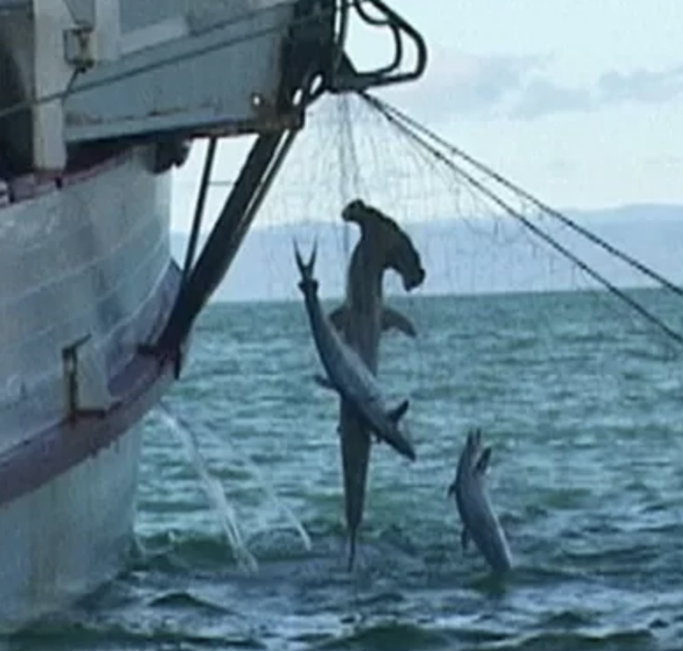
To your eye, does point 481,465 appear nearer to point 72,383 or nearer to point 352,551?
point 352,551

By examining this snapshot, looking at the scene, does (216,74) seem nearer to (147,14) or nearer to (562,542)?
(147,14)

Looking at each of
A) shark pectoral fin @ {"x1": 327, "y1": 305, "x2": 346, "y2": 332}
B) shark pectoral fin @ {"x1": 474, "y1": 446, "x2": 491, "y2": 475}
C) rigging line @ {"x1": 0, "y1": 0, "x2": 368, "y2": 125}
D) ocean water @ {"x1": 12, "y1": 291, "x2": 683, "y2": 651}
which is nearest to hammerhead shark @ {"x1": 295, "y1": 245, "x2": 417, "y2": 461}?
shark pectoral fin @ {"x1": 327, "y1": 305, "x2": 346, "y2": 332}

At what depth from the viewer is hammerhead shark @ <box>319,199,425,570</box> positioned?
1480cm

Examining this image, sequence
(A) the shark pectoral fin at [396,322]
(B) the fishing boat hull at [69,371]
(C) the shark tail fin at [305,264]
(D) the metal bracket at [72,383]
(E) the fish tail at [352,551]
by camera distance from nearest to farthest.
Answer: (B) the fishing boat hull at [69,371], (D) the metal bracket at [72,383], (C) the shark tail fin at [305,264], (A) the shark pectoral fin at [396,322], (E) the fish tail at [352,551]

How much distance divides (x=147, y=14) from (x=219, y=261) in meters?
1.60

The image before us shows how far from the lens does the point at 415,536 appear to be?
58.3ft

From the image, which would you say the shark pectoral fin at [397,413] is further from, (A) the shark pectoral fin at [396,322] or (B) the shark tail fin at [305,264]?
(B) the shark tail fin at [305,264]

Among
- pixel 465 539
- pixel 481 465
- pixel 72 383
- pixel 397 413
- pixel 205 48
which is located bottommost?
pixel 465 539

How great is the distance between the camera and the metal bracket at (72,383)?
13.4 metres

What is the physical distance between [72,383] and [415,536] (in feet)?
15.1

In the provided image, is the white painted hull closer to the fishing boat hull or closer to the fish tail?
the fishing boat hull

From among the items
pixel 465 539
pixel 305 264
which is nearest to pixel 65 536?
pixel 305 264

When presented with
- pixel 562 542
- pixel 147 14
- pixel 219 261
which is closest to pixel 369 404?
pixel 219 261

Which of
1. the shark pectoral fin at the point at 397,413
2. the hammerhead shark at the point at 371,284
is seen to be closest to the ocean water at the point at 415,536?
the hammerhead shark at the point at 371,284
